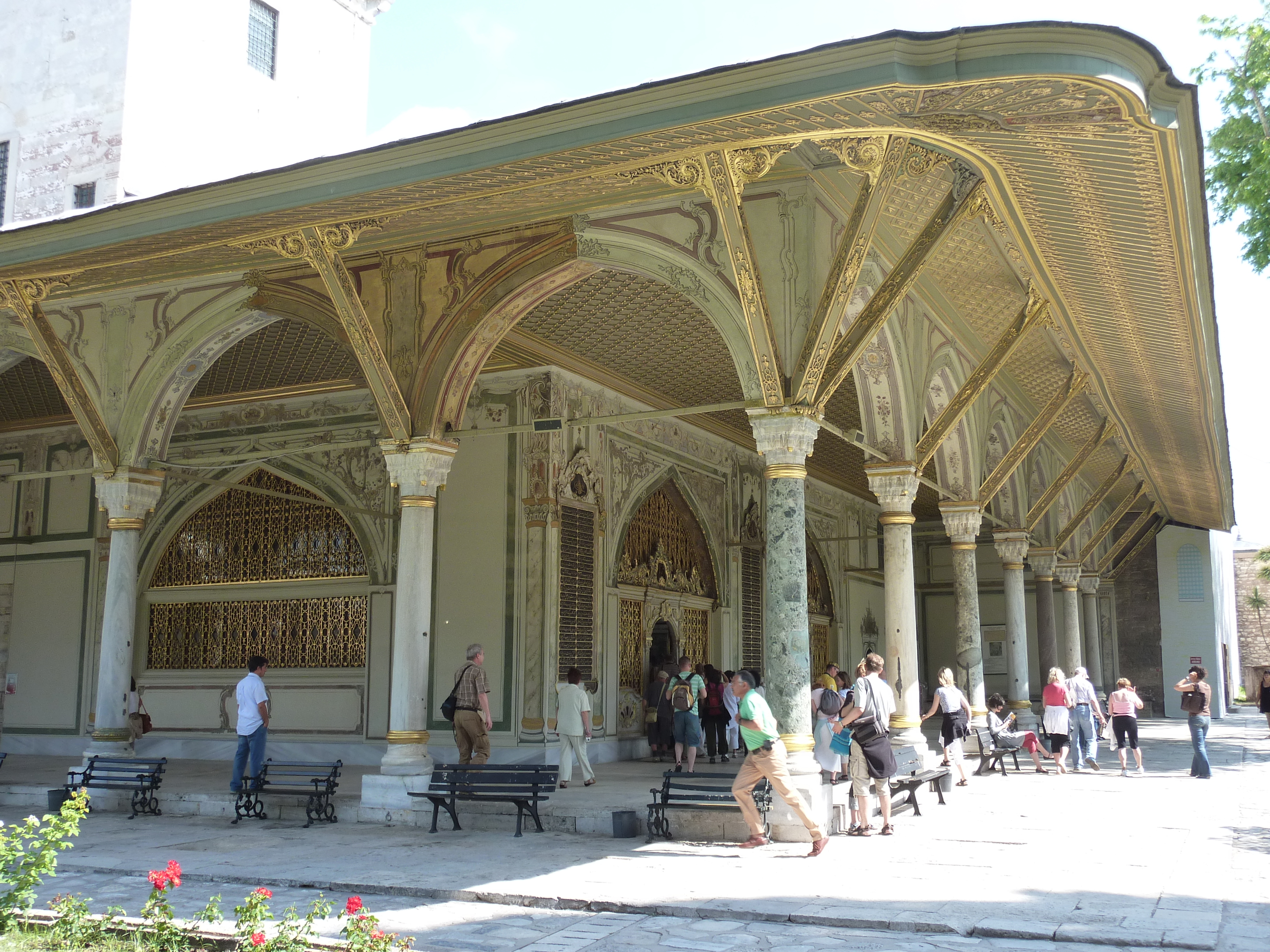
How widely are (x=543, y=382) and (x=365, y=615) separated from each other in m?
3.43

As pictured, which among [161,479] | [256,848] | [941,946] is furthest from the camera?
[161,479]

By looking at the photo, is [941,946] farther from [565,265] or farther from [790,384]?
[565,265]

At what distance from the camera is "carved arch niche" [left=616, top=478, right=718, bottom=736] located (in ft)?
45.8

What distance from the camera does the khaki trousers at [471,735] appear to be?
9.24 meters

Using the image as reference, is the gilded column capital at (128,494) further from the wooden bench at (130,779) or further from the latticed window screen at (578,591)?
the latticed window screen at (578,591)

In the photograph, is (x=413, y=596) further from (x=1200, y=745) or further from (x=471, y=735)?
(x=1200, y=745)

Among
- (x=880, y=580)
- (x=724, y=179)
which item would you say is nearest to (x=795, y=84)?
(x=724, y=179)

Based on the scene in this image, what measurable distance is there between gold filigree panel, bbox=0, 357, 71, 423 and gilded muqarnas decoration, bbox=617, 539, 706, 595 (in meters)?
6.71

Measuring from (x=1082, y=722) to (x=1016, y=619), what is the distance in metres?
2.35

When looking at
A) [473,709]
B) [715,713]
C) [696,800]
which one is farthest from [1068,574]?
[696,800]

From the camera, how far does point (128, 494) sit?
10461 mm

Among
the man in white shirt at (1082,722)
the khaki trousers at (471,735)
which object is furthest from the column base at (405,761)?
the man in white shirt at (1082,722)

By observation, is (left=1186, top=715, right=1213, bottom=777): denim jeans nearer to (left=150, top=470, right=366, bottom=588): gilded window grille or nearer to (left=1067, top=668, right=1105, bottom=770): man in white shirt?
(left=1067, top=668, right=1105, bottom=770): man in white shirt

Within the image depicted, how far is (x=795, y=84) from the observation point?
19.5 feet
